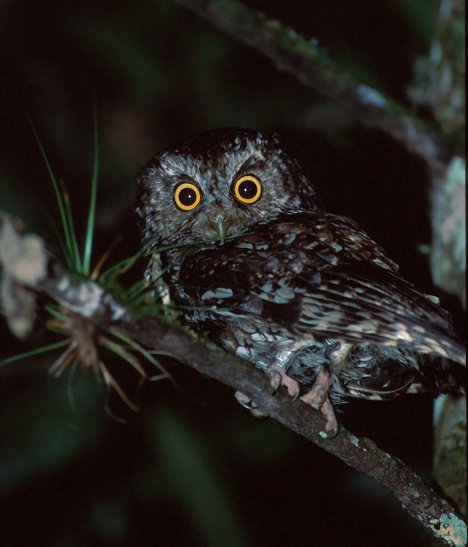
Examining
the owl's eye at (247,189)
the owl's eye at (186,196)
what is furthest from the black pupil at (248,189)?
the owl's eye at (186,196)

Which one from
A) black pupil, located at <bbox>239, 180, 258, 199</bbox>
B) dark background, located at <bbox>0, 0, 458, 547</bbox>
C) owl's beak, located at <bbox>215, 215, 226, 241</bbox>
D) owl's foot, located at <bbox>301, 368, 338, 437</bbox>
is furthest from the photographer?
dark background, located at <bbox>0, 0, 458, 547</bbox>

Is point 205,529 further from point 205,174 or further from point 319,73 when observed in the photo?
point 319,73

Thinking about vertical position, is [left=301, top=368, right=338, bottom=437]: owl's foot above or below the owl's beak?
below

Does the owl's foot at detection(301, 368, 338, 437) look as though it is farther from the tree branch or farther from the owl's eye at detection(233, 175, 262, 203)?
the owl's eye at detection(233, 175, 262, 203)

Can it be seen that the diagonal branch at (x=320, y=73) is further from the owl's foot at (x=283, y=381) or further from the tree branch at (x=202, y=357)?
the tree branch at (x=202, y=357)

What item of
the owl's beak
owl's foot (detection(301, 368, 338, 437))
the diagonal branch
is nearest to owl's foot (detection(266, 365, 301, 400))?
owl's foot (detection(301, 368, 338, 437))

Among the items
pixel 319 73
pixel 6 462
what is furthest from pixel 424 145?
pixel 6 462
